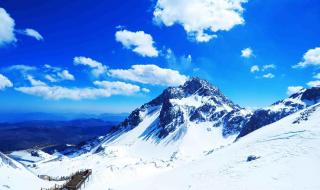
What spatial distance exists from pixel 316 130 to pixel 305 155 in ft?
23.5

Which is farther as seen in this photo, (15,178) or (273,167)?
(15,178)

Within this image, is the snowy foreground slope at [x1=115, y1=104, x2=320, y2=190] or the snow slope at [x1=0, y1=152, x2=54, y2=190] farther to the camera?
the snow slope at [x1=0, y1=152, x2=54, y2=190]

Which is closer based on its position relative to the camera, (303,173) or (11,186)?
(303,173)

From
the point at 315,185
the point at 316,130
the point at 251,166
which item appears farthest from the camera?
the point at 316,130

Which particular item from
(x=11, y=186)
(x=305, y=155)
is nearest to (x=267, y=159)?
(x=305, y=155)

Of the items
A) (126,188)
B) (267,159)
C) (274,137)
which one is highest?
(274,137)

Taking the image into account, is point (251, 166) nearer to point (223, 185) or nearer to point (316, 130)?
point (223, 185)

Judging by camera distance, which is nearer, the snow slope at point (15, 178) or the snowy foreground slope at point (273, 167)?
the snowy foreground slope at point (273, 167)

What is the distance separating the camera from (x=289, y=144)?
38344 millimetres

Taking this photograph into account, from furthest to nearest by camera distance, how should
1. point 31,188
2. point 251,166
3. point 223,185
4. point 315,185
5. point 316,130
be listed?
1. point 31,188
2. point 316,130
3. point 251,166
4. point 223,185
5. point 315,185

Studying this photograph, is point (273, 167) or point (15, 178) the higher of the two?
point (273, 167)

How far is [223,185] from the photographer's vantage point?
107 feet

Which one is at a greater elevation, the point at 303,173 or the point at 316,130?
the point at 316,130

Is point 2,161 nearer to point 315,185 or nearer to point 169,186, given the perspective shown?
point 169,186
